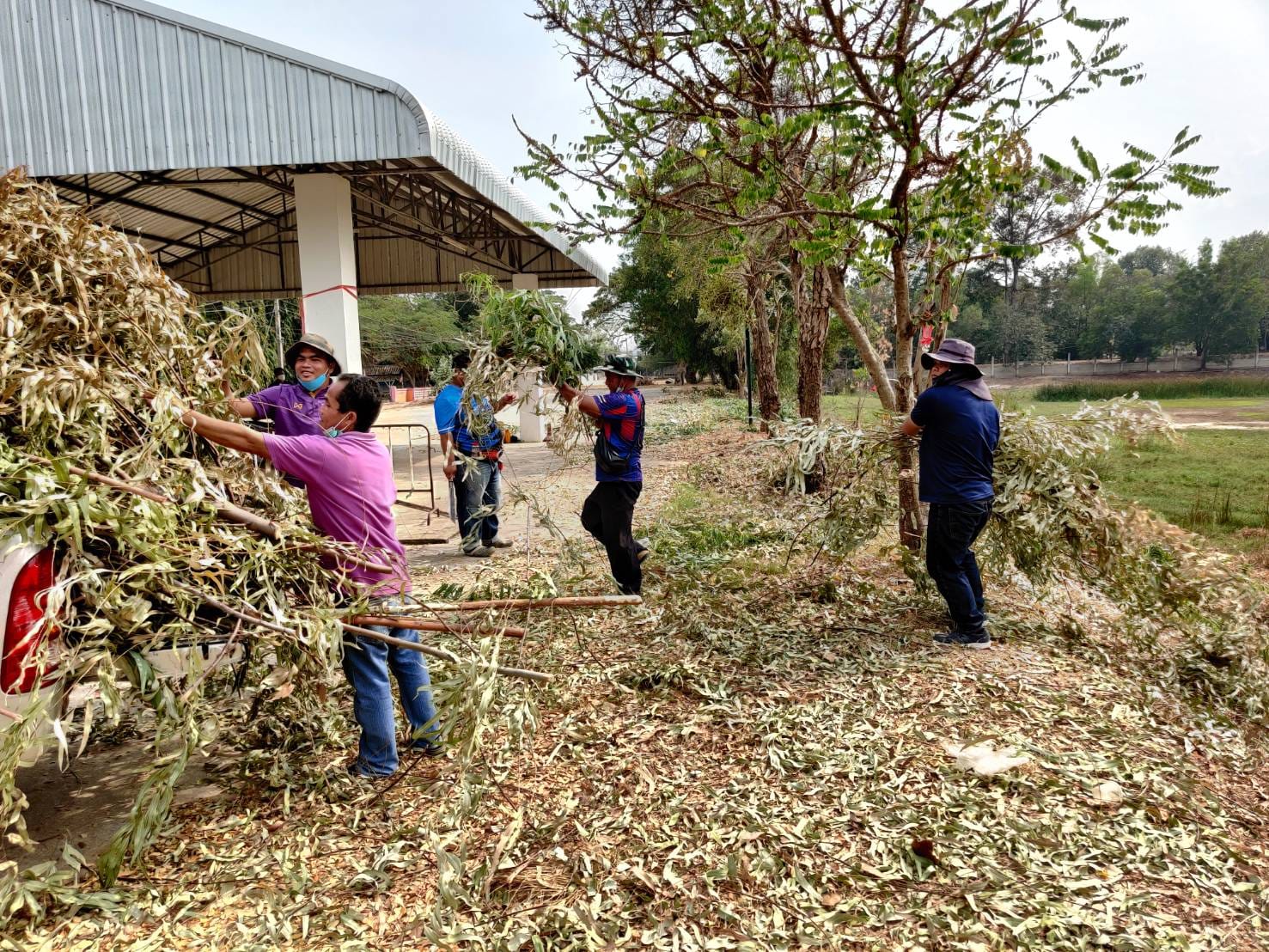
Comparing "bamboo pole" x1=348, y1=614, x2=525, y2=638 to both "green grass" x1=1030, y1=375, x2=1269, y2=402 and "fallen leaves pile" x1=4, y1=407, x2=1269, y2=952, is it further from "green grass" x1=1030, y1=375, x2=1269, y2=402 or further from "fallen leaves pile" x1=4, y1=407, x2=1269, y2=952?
"green grass" x1=1030, y1=375, x2=1269, y2=402

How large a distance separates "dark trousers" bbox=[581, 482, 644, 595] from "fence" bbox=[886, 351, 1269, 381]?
45279 mm

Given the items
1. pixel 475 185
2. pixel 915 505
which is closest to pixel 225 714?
pixel 915 505

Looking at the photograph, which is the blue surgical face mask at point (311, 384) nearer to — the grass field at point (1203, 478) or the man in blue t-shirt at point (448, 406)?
the man in blue t-shirt at point (448, 406)

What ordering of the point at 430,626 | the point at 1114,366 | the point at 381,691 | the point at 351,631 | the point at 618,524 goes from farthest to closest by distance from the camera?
the point at 1114,366 < the point at 618,524 < the point at 381,691 < the point at 430,626 < the point at 351,631

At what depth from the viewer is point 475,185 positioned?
1062 centimetres

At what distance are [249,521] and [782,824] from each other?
2.34 meters

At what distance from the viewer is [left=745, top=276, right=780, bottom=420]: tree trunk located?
53.6 feet

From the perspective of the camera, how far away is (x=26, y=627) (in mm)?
2410

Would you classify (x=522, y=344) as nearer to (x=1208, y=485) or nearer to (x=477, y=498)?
(x=477, y=498)

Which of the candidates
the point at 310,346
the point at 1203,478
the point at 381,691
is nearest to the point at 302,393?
the point at 310,346

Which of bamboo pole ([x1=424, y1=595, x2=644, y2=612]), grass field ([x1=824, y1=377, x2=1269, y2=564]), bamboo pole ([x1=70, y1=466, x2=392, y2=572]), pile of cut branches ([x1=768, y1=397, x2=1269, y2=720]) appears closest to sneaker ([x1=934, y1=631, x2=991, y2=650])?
pile of cut branches ([x1=768, y1=397, x2=1269, y2=720])

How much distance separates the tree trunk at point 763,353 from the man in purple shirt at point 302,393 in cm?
1232

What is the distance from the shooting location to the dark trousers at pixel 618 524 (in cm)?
559

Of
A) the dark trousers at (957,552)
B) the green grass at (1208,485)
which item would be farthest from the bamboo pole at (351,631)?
the green grass at (1208,485)
